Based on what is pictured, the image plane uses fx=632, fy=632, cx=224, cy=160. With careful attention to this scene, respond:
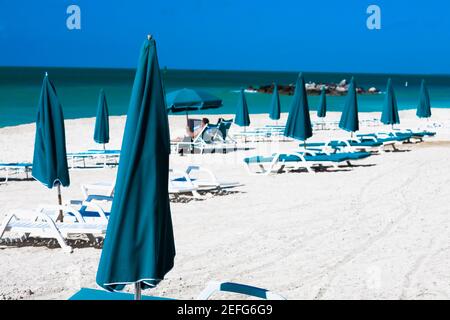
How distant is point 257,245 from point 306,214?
1.52 m

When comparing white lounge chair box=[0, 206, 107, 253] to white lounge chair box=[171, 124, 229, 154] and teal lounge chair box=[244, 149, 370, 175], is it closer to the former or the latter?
teal lounge chair box=[244, 149, 370, 175]

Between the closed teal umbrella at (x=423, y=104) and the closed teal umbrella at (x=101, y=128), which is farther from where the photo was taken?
the closed teal umbrella at (x=423, y=104)

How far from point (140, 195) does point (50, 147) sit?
3204 millimetres

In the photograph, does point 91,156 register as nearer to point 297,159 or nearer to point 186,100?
point 186,100

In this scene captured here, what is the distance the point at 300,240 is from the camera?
6.13 m

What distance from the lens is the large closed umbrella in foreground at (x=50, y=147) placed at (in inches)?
243

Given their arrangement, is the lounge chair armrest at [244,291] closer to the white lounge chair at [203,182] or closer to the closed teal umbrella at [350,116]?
the white lounge chair at [203,182]

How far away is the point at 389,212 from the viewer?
738 centimetres

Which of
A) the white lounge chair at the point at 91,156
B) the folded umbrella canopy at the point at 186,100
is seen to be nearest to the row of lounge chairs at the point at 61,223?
the white lounge chair at the point at 91,156

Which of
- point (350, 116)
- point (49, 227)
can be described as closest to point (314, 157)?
point (350, 116)

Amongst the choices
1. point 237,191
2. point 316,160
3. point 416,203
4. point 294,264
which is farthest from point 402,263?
point 316,160

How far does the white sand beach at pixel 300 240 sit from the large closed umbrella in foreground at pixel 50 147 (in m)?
0.71

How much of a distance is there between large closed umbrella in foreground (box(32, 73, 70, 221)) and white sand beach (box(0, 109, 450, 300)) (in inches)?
28.1
